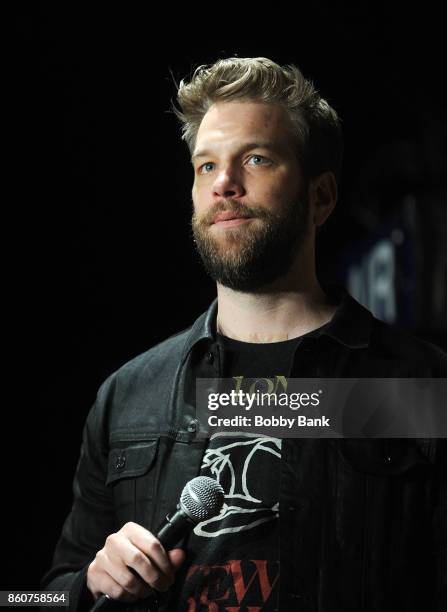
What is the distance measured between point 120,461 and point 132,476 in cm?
6

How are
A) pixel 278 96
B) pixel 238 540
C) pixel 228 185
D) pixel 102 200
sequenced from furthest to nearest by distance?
pixel 102 200, pixel 278 96, pixel 228 185, pixel 238 540

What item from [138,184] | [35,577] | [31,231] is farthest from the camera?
[138,184]

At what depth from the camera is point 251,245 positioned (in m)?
1.94

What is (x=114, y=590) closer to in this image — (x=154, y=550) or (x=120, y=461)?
(x=154, y=550)

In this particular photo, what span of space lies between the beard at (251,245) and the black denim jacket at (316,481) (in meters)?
0.17

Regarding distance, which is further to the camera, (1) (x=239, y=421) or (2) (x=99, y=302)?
(2) (x=99, y=302)

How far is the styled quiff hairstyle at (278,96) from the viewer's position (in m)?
2.04

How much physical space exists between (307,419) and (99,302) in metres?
1.82

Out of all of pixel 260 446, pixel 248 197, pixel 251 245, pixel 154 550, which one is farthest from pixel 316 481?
pixel 248 197

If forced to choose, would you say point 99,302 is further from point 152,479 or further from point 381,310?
point 152,479

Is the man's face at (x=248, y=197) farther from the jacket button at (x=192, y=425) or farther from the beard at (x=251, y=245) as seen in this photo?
the jacket button at (x=192, y=425)

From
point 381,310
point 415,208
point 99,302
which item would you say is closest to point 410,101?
point 415,208

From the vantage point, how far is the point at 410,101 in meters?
3.81

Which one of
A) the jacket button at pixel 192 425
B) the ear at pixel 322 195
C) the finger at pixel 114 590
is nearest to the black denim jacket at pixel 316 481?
the jacket button at pixel 192 425
